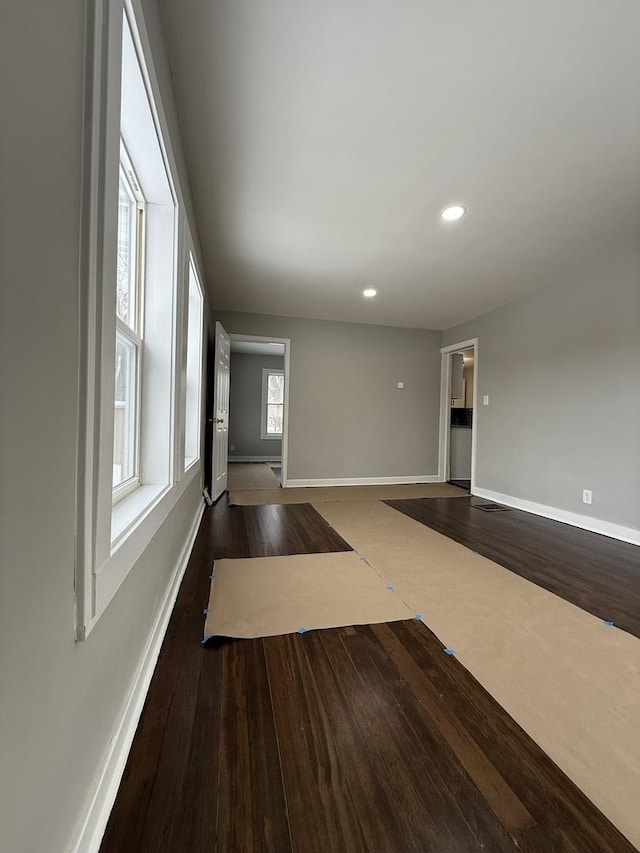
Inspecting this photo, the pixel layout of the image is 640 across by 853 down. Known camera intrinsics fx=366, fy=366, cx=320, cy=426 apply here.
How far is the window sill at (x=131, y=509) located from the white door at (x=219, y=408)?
7.53 feet

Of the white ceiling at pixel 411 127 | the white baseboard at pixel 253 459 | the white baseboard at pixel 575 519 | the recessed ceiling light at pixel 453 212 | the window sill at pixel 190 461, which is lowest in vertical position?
the white baseboard at pixel 253 459

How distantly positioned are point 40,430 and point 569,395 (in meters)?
4.10

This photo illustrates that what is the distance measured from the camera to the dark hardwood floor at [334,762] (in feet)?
2.73

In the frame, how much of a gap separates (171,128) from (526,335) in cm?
383

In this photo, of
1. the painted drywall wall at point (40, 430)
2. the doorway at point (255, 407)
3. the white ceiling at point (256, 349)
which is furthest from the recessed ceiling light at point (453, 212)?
the doorway at point (255, 407)

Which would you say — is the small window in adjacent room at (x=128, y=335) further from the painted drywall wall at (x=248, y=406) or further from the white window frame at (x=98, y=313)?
the painted drywall wall at (x=248, y=406)

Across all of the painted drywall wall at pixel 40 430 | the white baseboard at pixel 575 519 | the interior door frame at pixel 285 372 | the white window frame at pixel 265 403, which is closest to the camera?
the painted drywall wall at pixel 40 430

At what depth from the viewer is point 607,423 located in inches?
124

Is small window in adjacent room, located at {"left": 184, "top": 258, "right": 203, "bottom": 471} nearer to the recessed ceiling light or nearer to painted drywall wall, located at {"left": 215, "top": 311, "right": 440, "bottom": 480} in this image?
painted drywall wall, located at {"left": 215, "top": 311, "right": 440, "bottom": 480}

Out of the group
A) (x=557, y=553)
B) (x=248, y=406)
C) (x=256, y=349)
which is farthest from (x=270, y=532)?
(x=248, y=406)

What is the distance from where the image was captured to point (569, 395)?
352cm

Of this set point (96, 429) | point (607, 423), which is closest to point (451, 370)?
point (607, 423)

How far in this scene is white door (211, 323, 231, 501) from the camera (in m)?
3.91

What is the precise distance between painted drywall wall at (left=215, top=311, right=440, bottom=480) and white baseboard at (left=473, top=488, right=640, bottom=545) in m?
1.47
